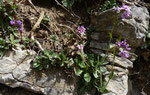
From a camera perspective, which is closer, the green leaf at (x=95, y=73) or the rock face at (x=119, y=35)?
the green leaf at (x=95, y=73)

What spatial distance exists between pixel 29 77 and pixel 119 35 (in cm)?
191

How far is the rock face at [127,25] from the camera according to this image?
3.08 metres

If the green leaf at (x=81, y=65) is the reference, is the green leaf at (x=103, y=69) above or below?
below

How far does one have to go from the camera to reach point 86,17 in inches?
141

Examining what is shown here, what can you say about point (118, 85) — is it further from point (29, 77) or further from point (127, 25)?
point (29, 77)

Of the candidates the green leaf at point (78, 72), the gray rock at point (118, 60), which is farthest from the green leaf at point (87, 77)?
the gray rock at point (118, 60)

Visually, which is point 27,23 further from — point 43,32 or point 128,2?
point 128,2

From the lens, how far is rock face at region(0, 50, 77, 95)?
2668 mm

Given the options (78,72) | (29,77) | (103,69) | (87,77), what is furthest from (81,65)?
(29,77)

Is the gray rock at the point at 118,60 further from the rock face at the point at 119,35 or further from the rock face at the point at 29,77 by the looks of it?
the rock face at the point at 29,77

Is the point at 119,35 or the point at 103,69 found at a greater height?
the point at 119,35

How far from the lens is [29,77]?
2748mm

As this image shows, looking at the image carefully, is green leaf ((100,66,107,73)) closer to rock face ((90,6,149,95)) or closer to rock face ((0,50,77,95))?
rock face ((90,6,149,95))

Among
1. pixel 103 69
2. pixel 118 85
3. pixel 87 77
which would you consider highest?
pixel 103 69
